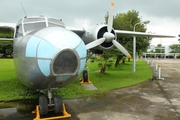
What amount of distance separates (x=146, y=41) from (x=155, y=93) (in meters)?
14.7

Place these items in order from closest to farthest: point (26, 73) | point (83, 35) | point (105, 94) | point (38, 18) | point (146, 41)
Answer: point (26, 73) → point (38, 18) → point (105, 94) → point (83, 35) → point (146, 41)

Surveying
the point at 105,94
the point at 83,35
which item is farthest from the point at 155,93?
the point at 83,35

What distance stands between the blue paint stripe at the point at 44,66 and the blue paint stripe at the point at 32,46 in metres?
0.26

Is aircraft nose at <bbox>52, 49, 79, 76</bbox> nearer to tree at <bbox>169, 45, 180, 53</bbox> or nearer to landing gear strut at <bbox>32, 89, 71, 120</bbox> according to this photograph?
landing gear strut at <bbox>32, 89, 71, 120</bbox>

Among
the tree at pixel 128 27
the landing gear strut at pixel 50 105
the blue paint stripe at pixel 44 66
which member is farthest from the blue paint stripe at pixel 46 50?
the tree at pixel 128 27

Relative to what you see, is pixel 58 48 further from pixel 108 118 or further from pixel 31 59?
pixel 108 118

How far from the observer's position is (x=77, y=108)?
239 inches

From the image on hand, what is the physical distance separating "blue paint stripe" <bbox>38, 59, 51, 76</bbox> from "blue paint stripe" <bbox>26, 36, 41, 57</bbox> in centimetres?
26

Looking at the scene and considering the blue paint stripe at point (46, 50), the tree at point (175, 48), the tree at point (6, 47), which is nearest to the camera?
the blue paint stripe at point (46, 50)

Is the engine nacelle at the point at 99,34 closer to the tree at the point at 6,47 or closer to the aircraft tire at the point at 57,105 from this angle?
the aircraft tire at the point at 57,105

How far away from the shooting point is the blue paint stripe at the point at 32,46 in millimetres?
4055

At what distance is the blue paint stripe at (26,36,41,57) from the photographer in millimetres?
4055

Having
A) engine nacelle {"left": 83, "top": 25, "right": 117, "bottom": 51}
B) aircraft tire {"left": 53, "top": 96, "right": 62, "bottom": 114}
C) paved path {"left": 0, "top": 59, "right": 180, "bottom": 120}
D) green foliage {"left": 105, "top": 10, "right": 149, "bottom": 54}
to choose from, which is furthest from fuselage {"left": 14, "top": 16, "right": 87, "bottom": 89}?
green foliage {"left": 105, "top": 10, "right": 149, "bottom": 54}

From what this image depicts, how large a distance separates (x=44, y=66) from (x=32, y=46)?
576 mm
